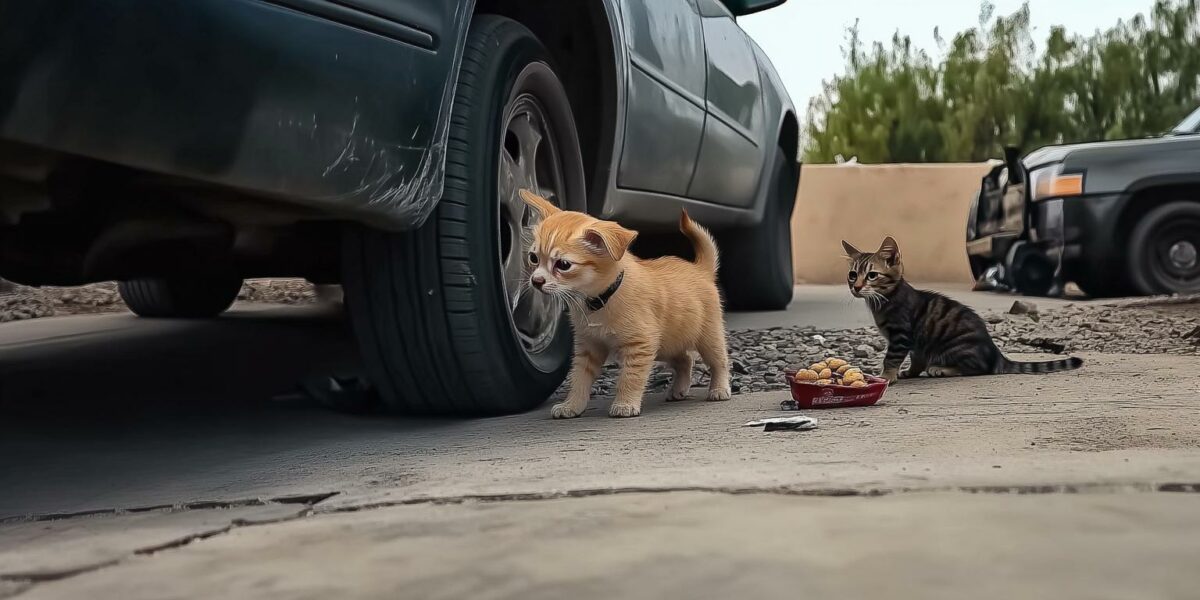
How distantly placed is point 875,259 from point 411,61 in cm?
217

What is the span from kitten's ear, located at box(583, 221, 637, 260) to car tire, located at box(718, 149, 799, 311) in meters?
3.41

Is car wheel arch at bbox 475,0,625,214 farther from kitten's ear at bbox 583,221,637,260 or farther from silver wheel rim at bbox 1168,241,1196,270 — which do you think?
silver wheel rim at bbox 1168,241,1196,270

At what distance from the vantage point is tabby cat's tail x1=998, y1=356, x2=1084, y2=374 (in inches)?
153

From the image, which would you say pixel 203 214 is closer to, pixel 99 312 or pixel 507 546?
pixel 507 546

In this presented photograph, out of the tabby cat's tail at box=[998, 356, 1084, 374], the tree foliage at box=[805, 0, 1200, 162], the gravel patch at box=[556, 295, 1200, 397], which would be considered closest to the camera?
the tabby cat's tail at box=[998, 356, 1084, 374]

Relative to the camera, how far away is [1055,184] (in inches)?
310

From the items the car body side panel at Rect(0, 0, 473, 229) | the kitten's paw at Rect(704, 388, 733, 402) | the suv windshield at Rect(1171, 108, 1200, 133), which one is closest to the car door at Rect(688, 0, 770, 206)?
the kitten's paw at Rect(704, 388, 733, 402)

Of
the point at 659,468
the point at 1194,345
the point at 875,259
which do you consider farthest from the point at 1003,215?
the point at 659,468

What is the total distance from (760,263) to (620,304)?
343cm

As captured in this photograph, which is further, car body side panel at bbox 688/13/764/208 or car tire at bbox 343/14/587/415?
car body side panel at bbox 688/13/764/208

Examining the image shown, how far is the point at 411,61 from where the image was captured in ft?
8.23

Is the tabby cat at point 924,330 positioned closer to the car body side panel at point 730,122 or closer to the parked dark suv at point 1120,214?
the car body side panel at point 730,122

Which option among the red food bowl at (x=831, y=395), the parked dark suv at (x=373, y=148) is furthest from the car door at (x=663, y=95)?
the red food bowl at (x=831, y=395)

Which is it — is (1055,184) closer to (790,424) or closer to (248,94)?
(790,424)
